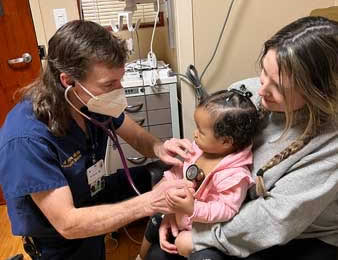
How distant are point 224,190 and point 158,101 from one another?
882 millimetres

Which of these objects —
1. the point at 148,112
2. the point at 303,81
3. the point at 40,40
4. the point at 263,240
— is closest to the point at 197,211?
the point at 263,240

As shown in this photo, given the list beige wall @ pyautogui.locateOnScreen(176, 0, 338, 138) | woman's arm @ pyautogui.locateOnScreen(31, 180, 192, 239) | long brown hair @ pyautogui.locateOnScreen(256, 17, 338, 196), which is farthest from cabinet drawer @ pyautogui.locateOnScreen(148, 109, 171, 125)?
long brown hair @ pyautogui.locateOnScreen(256, 17, 338, 196)

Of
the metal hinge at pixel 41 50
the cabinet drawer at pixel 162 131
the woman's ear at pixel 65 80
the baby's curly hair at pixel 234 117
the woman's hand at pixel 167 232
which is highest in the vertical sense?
the woman's ear at pixel 65 80

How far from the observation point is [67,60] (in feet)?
3.56

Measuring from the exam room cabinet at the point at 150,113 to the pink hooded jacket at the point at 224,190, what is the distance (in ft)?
2.30

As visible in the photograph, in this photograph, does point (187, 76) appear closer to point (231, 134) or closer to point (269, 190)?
point (231, 134)

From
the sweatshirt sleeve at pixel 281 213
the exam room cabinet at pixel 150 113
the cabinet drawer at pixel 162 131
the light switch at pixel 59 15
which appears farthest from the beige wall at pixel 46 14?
the sweatshirt sleeve at pixel 281 213

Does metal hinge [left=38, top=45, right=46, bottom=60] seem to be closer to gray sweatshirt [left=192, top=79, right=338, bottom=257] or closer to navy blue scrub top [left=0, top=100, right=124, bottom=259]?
navy blue scrub top [left=0, top=100, right=124, bottom=259]

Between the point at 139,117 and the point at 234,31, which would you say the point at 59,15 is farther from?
the point at 234,31

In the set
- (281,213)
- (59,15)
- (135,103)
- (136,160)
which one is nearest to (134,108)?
(135,103)

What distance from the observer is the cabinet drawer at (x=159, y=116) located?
188 centimetres

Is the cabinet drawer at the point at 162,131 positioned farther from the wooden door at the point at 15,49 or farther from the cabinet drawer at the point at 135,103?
the wooden door at the point at 15,49

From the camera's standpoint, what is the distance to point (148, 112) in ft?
6.13

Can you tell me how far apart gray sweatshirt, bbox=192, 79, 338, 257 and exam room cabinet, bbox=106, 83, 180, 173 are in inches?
31.7
